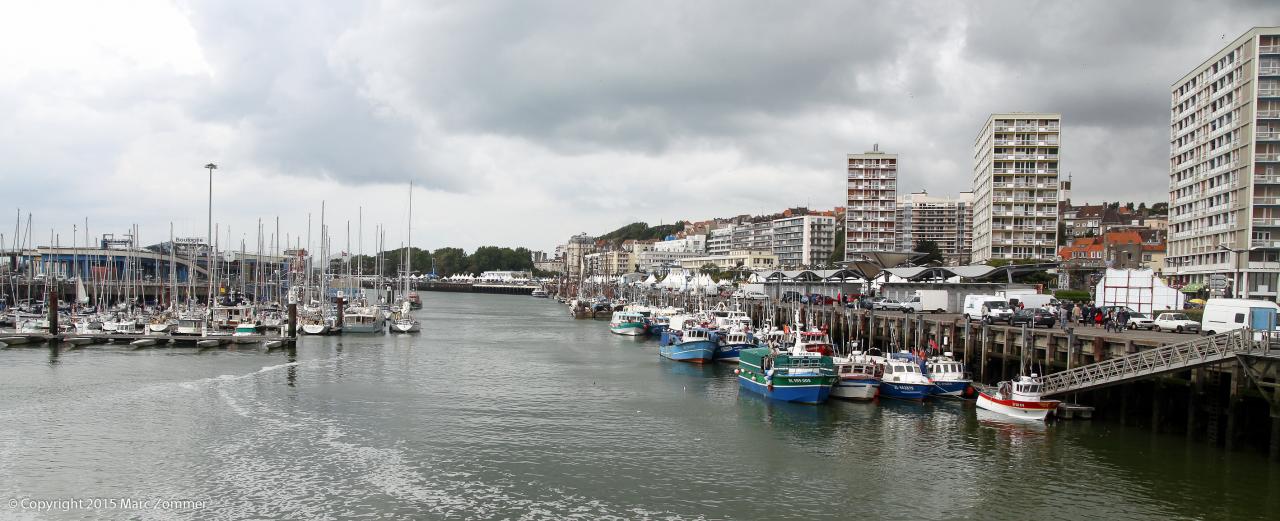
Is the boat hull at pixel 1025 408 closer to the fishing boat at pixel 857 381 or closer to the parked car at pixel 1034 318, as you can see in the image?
the fishing boat at pixel 857 381

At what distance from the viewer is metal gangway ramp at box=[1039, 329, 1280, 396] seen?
89.3 feet

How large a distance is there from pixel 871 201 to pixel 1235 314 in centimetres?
12407

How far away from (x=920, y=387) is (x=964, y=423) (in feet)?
15.7

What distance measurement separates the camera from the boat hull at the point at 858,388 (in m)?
40.6

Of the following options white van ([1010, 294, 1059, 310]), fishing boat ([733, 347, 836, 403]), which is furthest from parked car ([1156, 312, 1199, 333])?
fishing boat ([733, 347, 836, 403])

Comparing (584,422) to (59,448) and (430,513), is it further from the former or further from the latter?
(59,448)

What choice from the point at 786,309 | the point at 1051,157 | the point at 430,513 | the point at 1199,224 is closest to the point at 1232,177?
the point at 1199,224

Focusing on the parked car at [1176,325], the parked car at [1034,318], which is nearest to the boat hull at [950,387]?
the parked car at [1034,318]

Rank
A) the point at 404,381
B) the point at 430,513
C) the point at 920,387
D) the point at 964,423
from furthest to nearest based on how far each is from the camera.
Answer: the point at 404,381
the point at 920,387
the point at 964,423
the point at 430,513

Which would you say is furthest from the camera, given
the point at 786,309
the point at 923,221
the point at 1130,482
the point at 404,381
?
the point at 923,221

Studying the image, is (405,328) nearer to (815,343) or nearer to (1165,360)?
(815,343)

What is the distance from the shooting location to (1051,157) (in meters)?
111

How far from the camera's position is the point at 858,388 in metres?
40.7

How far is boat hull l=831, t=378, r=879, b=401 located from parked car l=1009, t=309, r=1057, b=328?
10295 mm
